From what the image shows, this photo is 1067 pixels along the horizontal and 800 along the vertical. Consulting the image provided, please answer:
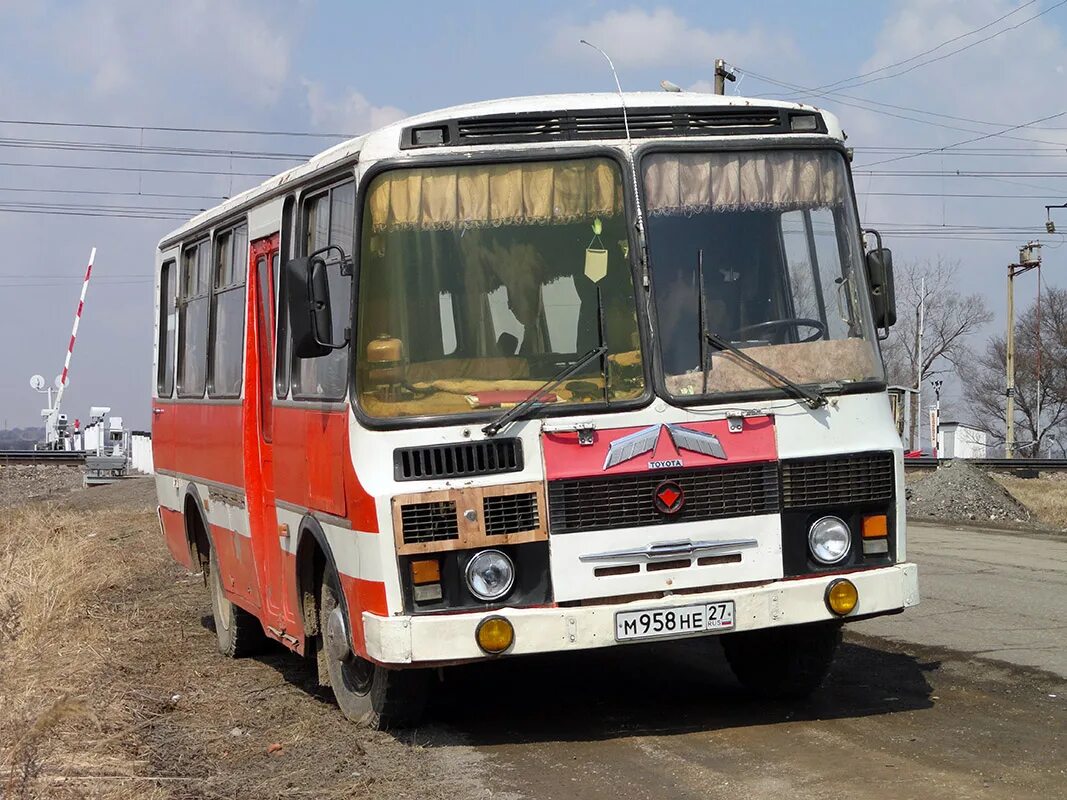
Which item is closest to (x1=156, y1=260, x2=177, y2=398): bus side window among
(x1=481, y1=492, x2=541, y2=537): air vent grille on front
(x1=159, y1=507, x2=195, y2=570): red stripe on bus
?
(x1=159, y1=507, x2=195, y2=570): red stripe on bus

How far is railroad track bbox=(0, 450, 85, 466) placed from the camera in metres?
42.3

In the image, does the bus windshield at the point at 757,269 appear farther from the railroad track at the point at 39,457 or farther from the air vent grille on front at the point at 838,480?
the railroad track at the point at 39,457

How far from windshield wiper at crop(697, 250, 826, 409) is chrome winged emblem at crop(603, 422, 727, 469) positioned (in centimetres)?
28

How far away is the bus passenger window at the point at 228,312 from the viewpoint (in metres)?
10.7

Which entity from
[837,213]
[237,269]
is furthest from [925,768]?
[237,269]

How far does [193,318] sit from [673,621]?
20.0 feet

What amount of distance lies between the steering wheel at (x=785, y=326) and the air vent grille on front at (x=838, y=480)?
2.07 feet

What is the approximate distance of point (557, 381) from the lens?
25.0ft

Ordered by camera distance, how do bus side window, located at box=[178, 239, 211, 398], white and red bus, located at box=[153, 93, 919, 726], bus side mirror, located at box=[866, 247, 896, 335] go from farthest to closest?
bus side window, located at box=[178, 239, 211, 398], bus side mirror, located at box=[866, 247, 896, 335], white and red bus, located at box=[153, 93, 919, 726]

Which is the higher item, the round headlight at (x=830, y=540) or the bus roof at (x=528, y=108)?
the bus roof at (x=528, y=108)

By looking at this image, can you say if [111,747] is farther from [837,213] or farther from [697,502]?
[837,213]

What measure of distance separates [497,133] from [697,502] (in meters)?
1.94

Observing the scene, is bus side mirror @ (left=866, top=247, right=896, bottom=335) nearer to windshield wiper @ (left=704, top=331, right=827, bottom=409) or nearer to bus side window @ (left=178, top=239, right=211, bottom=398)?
windshield wiper @ (left=704, top=331, right=827, bottom=409)

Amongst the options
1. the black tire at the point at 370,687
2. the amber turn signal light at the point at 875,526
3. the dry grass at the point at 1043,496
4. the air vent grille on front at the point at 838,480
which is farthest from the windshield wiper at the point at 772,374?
the dry grass at the point at 1043,496
